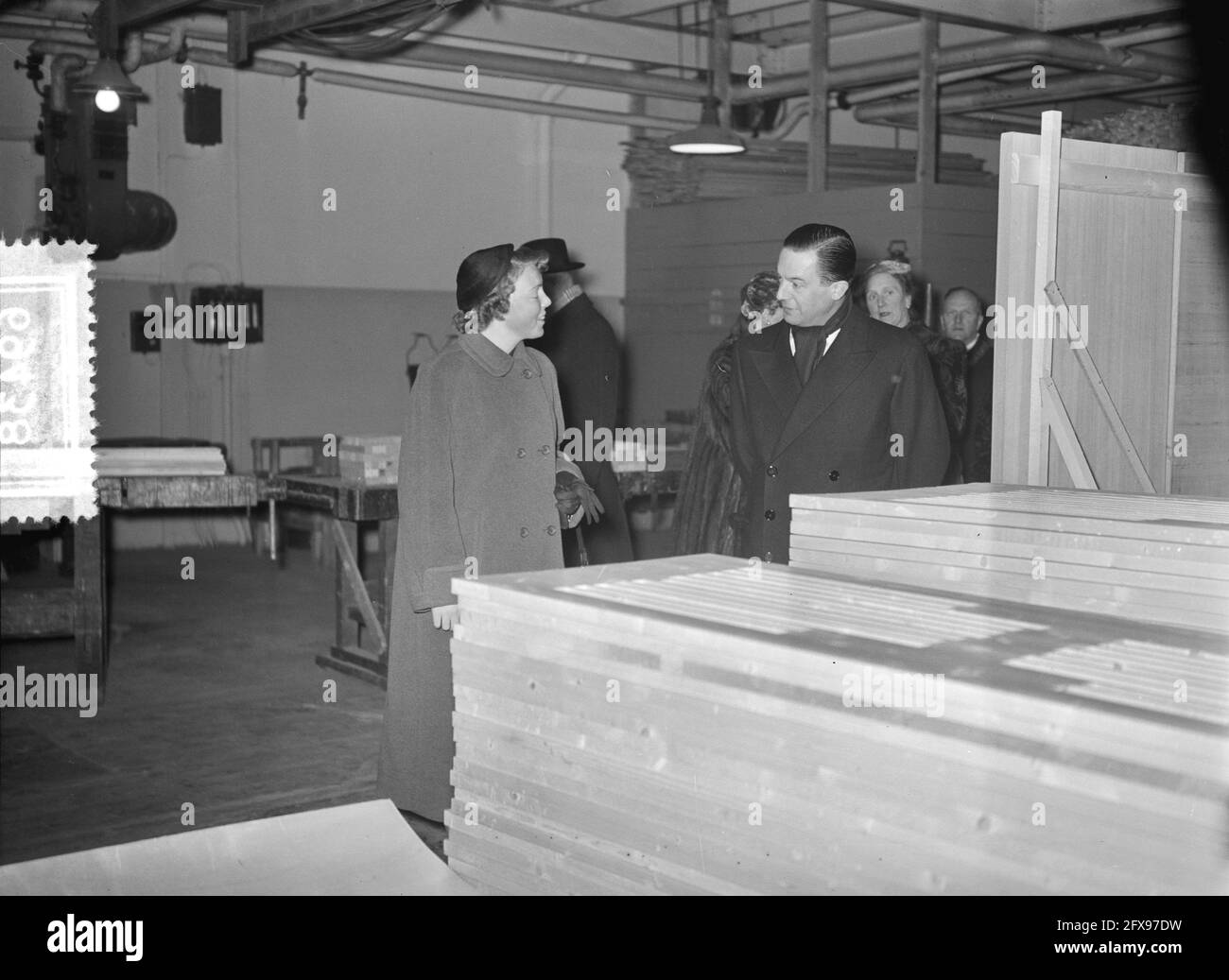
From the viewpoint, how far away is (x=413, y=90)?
1055 cm

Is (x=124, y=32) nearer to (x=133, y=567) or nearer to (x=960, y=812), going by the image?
(x=133, y=567)

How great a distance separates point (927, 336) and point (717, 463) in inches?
40.1

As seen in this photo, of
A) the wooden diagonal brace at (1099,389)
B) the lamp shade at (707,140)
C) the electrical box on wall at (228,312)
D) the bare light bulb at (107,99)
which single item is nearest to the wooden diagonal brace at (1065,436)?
the wooden diagonal brace at (1099,389)

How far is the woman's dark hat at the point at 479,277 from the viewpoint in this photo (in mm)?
3773

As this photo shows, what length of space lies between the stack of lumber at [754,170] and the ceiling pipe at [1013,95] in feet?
1.46

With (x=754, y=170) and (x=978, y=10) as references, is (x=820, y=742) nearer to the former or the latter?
(x=978, y=10)

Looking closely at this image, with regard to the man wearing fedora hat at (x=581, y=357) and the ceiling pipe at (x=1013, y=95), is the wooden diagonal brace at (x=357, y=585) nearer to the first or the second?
the man wearing fedora hat at (x=581, y=357)

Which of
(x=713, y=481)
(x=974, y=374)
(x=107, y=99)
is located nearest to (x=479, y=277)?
(x=713, y=481)

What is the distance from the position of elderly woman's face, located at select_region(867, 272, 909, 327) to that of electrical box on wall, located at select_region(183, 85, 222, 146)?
6117 millimetres

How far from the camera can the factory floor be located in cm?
448

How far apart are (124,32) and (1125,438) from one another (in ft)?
23.0
